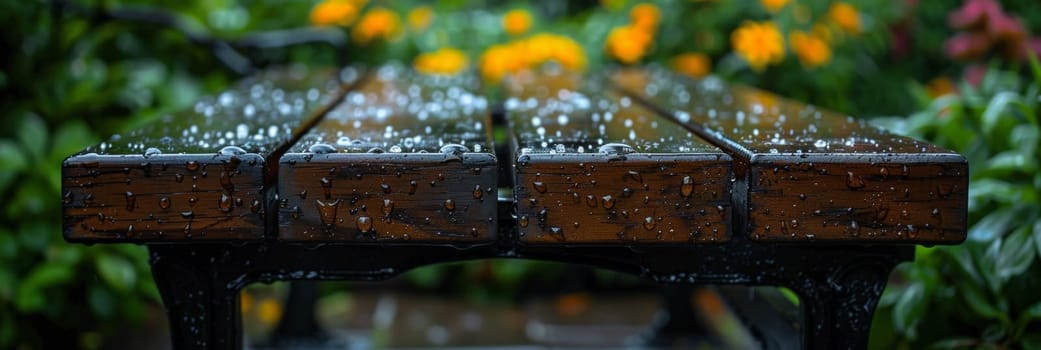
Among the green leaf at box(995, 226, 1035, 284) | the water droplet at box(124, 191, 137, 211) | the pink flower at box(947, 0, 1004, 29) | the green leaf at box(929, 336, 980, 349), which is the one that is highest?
the pink flower at box(947, 0, 1004, 29)

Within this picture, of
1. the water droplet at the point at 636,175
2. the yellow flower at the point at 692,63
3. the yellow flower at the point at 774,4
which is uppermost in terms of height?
the yellow flower at the point at 774,4

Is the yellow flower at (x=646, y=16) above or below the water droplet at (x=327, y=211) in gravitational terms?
above

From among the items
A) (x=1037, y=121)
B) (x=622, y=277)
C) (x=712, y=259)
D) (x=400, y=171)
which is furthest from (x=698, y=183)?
(x=622, y=277)

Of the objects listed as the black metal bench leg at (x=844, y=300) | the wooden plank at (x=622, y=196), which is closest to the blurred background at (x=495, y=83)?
the black metal bench leg at (x=844, y=300)

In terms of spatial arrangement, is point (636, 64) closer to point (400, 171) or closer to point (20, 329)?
point (20, 329)

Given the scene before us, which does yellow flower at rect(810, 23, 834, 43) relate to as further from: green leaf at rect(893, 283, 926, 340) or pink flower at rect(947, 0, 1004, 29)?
green leaf at rect(893, 283, 926, 340)

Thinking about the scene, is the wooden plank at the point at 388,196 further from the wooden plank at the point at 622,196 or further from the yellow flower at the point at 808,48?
the yellow flower at the point at 808,48

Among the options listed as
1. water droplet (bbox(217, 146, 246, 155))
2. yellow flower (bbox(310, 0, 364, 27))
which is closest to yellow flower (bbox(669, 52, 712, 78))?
yellow flower (bbox(310, 0, 364, 27))
